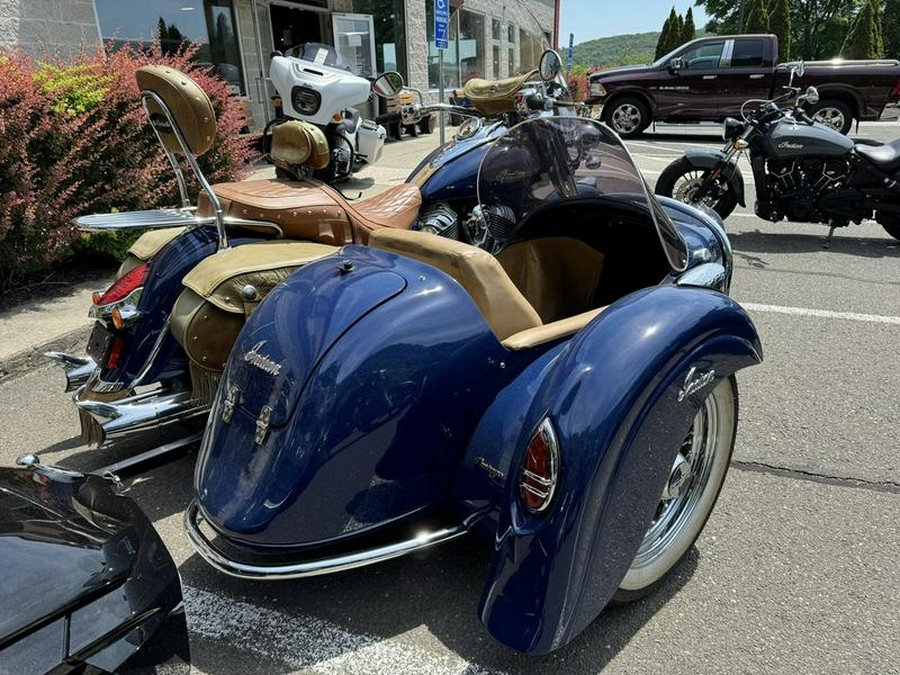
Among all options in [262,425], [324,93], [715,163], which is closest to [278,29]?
[324,93]

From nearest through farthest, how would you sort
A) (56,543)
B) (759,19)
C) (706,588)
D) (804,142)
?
1. (56,543)
2. (706,588)
3. (804,142)
4. (759,19)

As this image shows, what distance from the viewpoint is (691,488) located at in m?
2.22

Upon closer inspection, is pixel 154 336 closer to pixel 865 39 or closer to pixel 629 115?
pixel 629 115

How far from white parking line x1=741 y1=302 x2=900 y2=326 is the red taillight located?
13.1 feet

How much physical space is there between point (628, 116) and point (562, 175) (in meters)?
12.1

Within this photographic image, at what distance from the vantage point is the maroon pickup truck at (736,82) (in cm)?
1288

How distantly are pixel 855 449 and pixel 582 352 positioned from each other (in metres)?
1.92

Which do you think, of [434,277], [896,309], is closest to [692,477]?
[434,277]

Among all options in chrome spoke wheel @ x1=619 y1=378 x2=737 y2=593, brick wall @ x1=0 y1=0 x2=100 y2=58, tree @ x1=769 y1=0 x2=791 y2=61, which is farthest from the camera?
tree @ x1=769 y1=0 x2=791 y2=61

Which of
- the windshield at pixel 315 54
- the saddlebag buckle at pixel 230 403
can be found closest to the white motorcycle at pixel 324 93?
the windshield at pixel 315 54

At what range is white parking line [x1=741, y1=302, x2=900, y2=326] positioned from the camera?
4.45 m

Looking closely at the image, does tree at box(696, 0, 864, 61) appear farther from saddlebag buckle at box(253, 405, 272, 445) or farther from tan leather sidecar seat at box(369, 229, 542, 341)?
saddlebag buckle at box(253, 405, 272, 445)

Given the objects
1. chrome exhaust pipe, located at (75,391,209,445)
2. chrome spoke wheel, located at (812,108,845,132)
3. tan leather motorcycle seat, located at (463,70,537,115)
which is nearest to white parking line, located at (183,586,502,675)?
chrome exhaust pipe, located at (75,391,209,445)

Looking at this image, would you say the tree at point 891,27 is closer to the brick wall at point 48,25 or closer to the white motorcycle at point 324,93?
the white motorcycle at point 324,93
